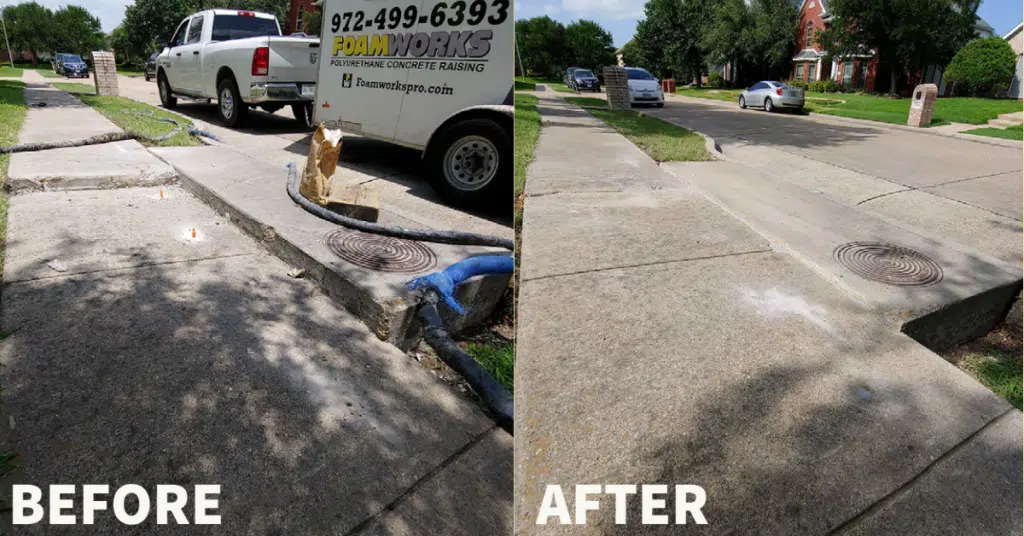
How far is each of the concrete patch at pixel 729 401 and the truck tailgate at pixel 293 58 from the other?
6.39m

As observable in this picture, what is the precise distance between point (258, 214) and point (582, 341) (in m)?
2.85

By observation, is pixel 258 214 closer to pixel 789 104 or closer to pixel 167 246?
pixel 167 246

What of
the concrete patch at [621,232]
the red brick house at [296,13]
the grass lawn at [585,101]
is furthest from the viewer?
the grass lawn at [585,101]

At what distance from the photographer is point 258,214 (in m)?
4.64

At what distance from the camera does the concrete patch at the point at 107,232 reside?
3785mm

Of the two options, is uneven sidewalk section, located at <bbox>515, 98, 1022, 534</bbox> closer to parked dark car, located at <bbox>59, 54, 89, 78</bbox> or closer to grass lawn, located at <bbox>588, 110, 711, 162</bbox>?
grass lawn, located at <bbox>588, 110, 711, 162</bbox>

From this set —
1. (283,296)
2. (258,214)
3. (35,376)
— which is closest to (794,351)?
(283,296)

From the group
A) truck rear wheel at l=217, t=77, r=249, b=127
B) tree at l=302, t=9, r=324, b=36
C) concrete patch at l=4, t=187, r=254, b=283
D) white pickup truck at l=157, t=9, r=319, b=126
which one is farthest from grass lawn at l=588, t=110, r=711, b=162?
truck rear wheel at l=217, t=77, r=249, b=127

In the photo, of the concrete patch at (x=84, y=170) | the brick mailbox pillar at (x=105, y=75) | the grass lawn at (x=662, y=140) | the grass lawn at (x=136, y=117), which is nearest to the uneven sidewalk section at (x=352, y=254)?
the concrete patch at (x=84, y=170)

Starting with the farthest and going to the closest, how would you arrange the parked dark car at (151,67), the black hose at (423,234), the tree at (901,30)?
the tree at (901,30) → the parked dark car at (151,67) → the black hose at (423,234)

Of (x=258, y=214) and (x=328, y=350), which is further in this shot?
(x=258, y=214)

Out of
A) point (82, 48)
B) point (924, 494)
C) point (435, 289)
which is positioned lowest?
point (924, 494)

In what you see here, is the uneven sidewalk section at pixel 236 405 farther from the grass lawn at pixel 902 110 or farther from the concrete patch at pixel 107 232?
the grass lawn at pixel 902 110

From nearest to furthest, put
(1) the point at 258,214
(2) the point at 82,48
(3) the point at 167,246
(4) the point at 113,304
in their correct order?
(4) the point at 113,304 < (3) the point at 167,246 < (1) the point at 258,214 < (2) the point at 82,48
